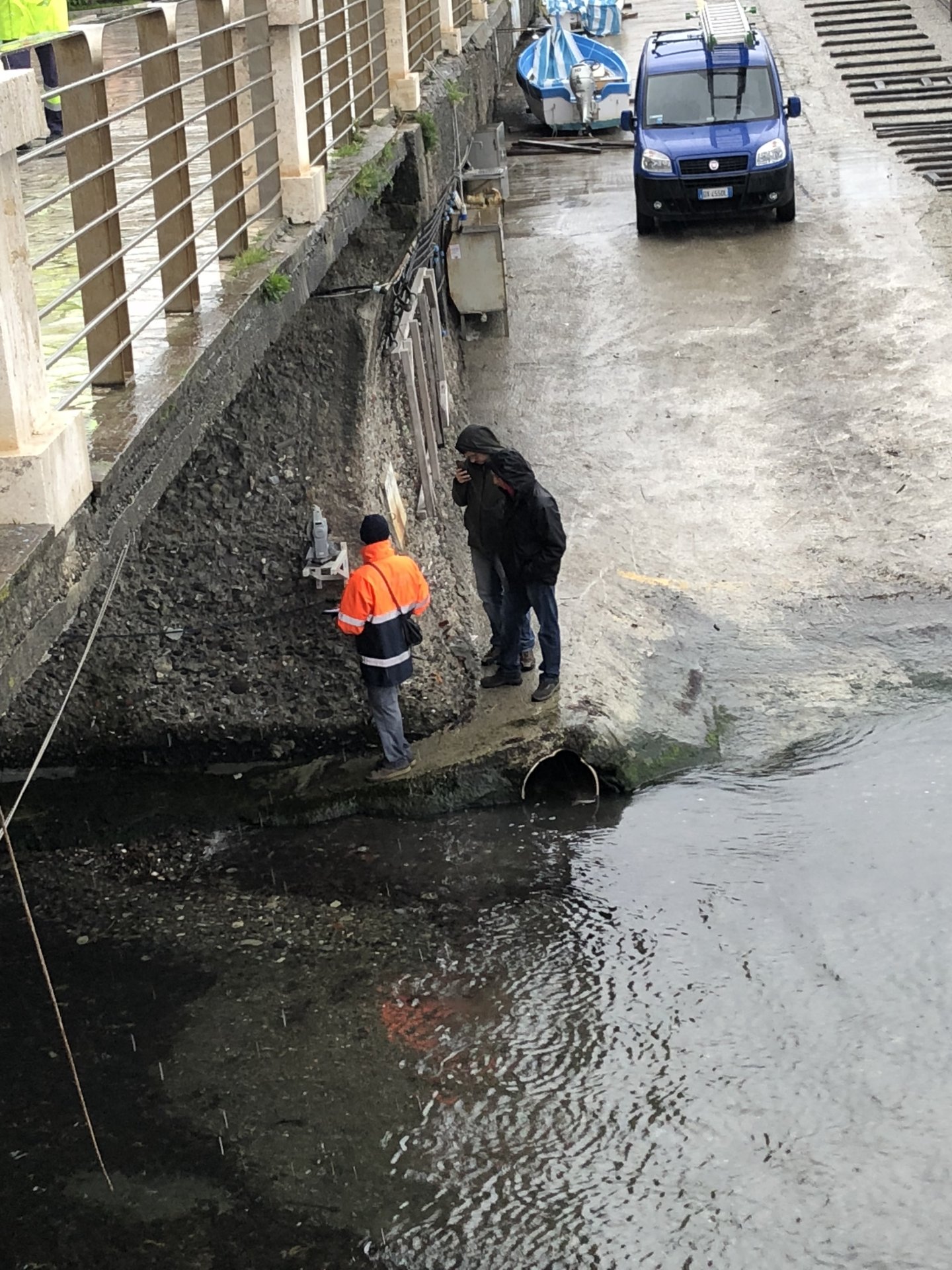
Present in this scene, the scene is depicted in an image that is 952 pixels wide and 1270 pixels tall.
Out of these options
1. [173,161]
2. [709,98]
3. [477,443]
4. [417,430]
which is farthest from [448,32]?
[173,161]

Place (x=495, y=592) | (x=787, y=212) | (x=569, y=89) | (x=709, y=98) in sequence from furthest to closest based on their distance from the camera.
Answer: (x=569, y=89)
(x=709, y=98)
(x=787, y=212)
(x=495, y=592)

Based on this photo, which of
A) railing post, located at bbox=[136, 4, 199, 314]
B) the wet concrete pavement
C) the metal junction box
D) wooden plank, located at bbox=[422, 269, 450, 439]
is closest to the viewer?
railing post, located at bbox=[136, 4, 199, 314]

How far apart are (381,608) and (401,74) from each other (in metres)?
4.52

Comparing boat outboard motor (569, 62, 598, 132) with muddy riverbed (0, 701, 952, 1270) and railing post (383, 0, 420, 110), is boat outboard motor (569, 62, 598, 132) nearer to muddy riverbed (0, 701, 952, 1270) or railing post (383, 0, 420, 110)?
railing post (383, 0, 420, 110)

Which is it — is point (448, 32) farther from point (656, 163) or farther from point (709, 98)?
point (709, 98)

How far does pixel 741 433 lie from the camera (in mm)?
15352

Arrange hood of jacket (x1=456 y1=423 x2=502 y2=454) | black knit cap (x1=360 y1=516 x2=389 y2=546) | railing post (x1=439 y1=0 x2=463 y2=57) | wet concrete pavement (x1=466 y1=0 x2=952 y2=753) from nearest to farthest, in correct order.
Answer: black knit cap (x1=360 y1=516 x2=389 y2=546)
hood of jacket (x1=456 y1=423 x2=502 y2=454)
wet concrete pavement (x1=466 y1=0 x2=952 y2=753)
railing post (x1=439 y1=0 x2=463 y2=57)

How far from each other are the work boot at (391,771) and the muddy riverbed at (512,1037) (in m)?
0.33

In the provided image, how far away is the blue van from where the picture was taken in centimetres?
1991

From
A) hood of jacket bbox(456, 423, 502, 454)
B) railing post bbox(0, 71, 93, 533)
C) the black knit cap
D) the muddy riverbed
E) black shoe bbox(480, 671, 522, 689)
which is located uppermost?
railing post bbox(0, 71, 93, 533)

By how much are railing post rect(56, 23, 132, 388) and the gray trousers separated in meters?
3.96

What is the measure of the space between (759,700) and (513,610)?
2.01m

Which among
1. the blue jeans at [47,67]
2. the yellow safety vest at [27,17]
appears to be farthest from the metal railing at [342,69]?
the blue jeans at [47,67]

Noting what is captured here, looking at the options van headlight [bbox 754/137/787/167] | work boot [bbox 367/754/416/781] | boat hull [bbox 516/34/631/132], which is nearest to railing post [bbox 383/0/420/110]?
work boot [bbox 367/754/416/781]
